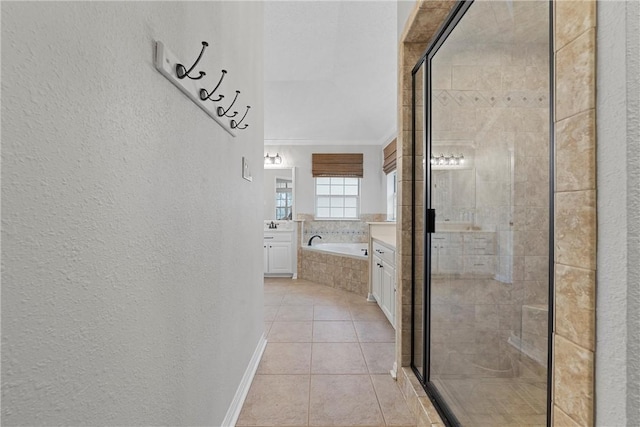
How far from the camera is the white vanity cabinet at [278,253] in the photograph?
5.17 metres

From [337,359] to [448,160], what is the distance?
1.61 metres

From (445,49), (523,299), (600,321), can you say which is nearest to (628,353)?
(600,321)

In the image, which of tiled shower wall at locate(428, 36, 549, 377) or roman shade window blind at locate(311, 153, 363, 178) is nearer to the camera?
tiled shower wall at locate(428, 36, 549, 377)

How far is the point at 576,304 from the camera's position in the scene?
687 millimetres

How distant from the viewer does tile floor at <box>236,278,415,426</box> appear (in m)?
1.67

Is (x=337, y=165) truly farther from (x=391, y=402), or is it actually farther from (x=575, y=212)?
(x=575, y=212)

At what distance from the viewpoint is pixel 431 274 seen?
1749 millimetres

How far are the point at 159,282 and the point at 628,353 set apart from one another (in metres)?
1.07

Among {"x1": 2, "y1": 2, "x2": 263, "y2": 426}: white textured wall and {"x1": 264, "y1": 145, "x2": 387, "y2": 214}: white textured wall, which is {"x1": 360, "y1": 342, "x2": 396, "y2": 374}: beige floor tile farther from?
{"x1": 264, "y1": 145, "x2": 387, "y2": 214}: white textured wall

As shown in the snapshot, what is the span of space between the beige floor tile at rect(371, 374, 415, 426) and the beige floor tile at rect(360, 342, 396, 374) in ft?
0.31

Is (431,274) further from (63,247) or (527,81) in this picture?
(63,247)

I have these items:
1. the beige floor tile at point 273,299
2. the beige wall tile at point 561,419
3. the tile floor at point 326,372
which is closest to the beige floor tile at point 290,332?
the tile floor at point 326,372

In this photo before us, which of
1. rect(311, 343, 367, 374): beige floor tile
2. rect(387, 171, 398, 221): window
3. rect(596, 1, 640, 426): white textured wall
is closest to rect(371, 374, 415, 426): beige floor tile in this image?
rect(311, 343, 367, 374): beige floor tile

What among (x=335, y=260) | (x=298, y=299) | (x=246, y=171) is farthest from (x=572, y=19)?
(x=335, y=260)
